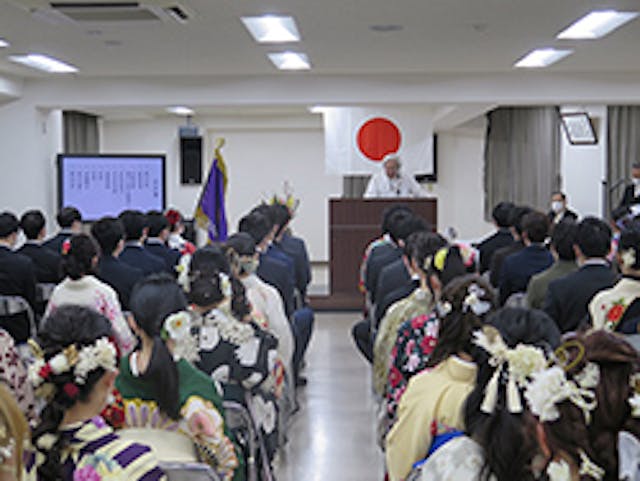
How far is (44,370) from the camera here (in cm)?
195

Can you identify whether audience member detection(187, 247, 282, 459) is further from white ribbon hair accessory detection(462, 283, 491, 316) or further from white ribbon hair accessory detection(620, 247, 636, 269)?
white ribbon hair accessory detection(620, 247, 636, 269)

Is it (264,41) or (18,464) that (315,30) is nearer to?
(264,41)

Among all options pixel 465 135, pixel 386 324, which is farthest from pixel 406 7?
pixel 465 135

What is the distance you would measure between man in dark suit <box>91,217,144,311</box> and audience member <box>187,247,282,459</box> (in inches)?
69.4

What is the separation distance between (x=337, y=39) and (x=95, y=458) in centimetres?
554

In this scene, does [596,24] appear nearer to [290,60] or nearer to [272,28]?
[272,28]

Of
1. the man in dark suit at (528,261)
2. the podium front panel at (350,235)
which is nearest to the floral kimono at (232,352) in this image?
the man in dark suit at (528,261)

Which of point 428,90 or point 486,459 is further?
point 428,90

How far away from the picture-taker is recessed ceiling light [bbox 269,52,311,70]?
805 cm

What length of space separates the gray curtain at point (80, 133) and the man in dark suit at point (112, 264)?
25.9 feet

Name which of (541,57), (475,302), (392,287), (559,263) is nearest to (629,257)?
(559,263)

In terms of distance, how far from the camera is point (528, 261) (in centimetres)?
537

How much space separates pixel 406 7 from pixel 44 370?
428 cm

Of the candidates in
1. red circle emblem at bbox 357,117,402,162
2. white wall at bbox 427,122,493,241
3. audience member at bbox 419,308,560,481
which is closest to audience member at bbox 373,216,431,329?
audience member at bbox 419,308,560,481
